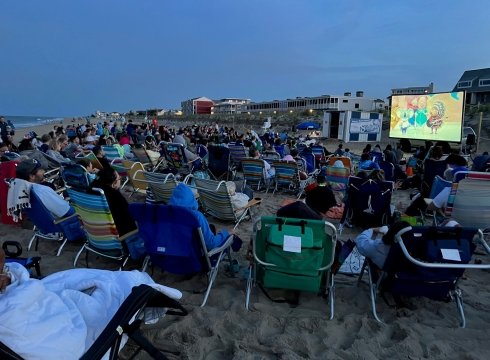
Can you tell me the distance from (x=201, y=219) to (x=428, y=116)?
16.7 m

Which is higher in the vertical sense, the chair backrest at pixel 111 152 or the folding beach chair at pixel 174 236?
the chair backrest at pixel 111 152

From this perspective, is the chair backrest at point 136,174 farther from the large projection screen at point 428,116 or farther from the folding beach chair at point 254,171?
the large projection screen at point 428,116

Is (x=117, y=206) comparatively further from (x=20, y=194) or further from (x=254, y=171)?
(x=254, y=171)

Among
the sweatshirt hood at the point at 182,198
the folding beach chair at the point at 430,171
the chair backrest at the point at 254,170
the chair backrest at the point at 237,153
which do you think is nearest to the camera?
the sweatshirt hood at the point at 182,198

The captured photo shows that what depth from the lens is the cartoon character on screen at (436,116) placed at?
16006 millimetres

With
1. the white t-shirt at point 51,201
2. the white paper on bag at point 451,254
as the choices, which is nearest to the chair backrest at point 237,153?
the white t-shirt at point 51,201

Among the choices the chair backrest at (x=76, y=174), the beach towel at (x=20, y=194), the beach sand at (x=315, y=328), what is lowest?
the beach sand at (x=315, y=328)

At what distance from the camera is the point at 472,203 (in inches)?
171

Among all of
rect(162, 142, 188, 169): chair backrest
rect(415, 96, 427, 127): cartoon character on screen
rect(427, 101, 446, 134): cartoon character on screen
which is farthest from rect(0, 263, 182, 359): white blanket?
rect(415, 96, 427, 127): cartoon character on screen

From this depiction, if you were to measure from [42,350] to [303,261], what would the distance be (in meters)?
1.90

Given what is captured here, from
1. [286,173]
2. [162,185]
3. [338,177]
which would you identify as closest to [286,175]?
[286,173]

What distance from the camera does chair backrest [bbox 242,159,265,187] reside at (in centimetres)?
775

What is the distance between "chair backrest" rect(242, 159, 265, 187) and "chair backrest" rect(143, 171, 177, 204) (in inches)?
105

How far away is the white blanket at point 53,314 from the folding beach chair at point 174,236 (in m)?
0.94
